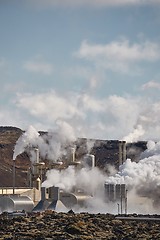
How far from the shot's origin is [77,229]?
4947 cm

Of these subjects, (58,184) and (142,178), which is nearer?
(142,178)

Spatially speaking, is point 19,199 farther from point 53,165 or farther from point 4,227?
point 4,227

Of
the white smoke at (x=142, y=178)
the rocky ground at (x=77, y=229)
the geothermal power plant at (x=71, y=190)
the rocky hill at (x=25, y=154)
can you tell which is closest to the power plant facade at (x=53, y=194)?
the geothermal power plant at (x=71, y=190)

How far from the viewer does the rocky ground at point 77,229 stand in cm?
4722

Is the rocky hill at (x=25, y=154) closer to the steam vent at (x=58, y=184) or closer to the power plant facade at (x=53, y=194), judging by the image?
the steam vent at (x=58, y=184)

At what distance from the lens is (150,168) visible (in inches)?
3834

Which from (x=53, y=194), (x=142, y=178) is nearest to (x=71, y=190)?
(x=53, y=194)

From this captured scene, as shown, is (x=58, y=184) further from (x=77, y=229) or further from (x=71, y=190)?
(x=77, y=229)

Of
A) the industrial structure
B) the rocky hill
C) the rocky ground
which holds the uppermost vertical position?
the rocky hill

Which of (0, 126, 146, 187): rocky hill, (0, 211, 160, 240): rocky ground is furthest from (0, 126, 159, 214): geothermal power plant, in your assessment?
(0, 126, 146, 187): rocky hill

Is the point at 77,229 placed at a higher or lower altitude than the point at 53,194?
lower

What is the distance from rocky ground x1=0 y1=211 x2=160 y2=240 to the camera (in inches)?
1859

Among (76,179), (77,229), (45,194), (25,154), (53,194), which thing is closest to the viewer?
(77,229)

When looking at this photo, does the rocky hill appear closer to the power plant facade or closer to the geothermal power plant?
the power plant facade
